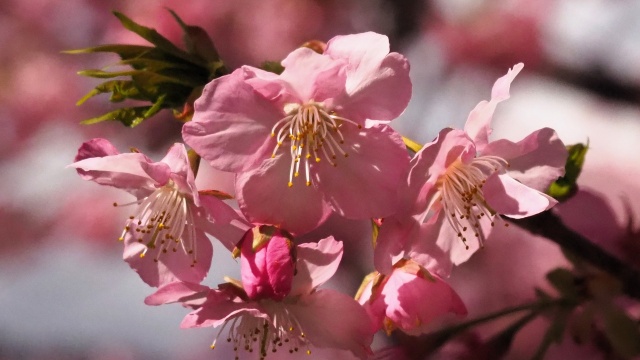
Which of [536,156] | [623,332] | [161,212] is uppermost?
[536,156]

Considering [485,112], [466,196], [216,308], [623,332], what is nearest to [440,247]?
[466,196]

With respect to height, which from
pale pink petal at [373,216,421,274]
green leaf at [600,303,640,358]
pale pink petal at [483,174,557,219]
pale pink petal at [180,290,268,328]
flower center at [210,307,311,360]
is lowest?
green leaf at [600,303,640,358]

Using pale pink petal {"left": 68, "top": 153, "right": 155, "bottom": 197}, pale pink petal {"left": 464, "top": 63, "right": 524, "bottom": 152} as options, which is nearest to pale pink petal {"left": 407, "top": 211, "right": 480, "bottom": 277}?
pale pink petal {"left": 464, "top": 63, "right": 524, "bottom": 152}

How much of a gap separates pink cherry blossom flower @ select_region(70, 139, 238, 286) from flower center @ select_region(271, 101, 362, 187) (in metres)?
0.10

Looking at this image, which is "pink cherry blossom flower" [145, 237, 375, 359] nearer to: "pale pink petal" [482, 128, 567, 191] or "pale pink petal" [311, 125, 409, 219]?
"pale pink petal" [311, 125, 409, 219]

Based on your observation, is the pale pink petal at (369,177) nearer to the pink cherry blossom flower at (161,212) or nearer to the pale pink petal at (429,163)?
the pale pink petal at (429,163)

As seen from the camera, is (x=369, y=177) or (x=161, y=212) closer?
(x=369, y=177)

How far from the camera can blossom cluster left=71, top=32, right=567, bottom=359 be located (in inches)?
30.7

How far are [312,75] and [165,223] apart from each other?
271mm

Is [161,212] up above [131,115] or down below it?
below

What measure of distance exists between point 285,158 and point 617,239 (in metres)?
0.77

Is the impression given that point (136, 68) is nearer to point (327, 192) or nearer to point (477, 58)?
point (327, 192)

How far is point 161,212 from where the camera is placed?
894 millimetres

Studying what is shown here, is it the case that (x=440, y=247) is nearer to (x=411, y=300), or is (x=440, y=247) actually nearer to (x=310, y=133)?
(x=411, y=300)
